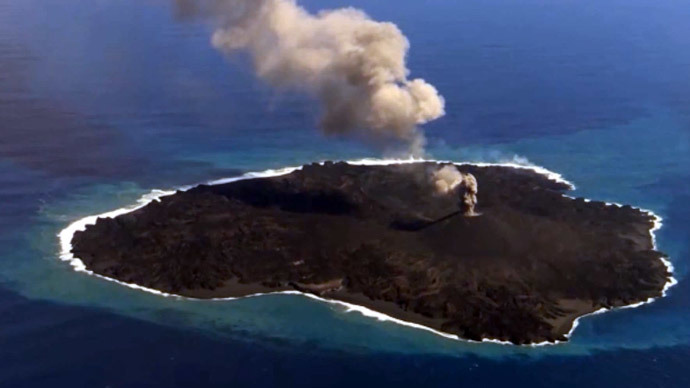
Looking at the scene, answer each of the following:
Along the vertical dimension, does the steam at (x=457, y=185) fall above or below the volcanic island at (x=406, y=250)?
above

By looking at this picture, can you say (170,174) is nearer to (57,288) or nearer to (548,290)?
(57,288)

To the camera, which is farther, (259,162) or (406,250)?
(259,162)

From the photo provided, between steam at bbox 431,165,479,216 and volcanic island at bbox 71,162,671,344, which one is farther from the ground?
steam at bbox 431,165,479,216

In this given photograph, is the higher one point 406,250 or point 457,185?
point 457,185

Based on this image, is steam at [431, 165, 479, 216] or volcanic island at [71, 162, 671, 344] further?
steam at [431, 165, 479, 216]

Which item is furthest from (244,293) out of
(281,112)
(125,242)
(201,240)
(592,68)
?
(592,68)
